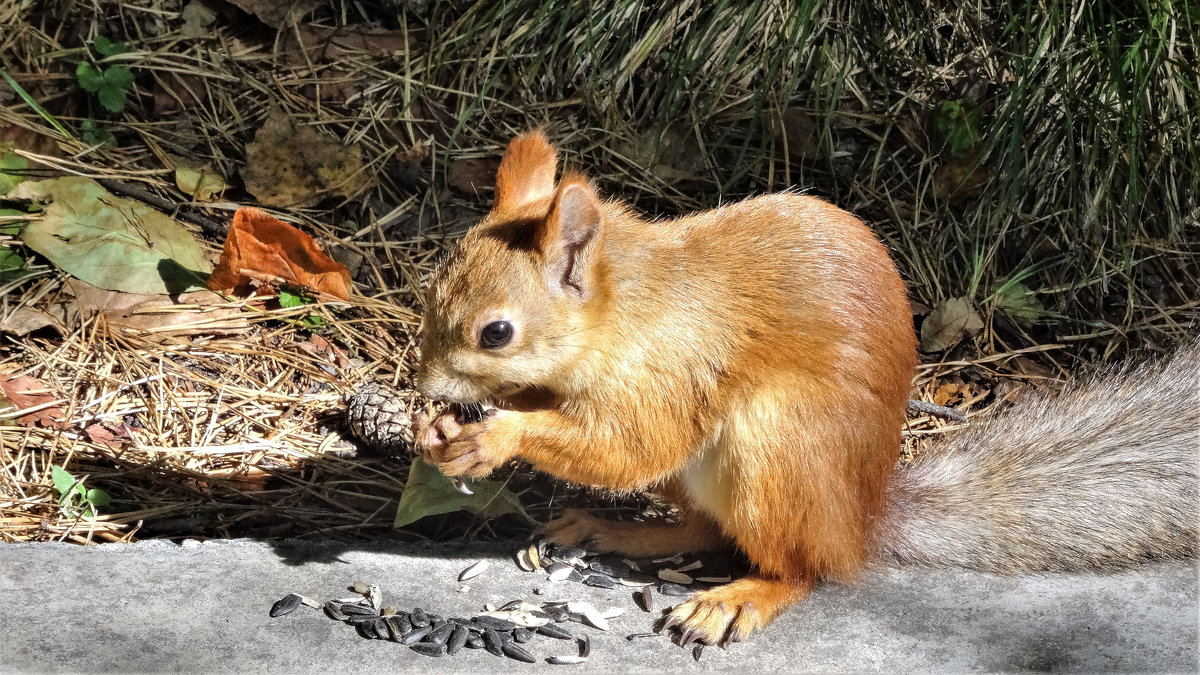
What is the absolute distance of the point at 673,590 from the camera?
2236 mm

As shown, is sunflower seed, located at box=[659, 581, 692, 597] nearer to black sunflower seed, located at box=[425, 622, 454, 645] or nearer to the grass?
black sunflower seed, located at box=[425, 622, 454, 645]

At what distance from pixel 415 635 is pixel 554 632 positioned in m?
0.25

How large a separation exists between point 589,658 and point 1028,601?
→ 0.86m

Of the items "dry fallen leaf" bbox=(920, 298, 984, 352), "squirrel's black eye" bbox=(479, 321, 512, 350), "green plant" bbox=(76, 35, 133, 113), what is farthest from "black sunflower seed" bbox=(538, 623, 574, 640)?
"green plant" bbox=(76, 35, 133, 113)

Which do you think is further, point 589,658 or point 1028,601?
point 1028,601

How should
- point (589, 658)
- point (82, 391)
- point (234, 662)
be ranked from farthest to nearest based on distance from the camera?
point (82, 391)
point (589, 658)
point (234, 662)

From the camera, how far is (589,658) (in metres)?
1.98

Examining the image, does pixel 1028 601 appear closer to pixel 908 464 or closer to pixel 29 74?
pixel 908 464

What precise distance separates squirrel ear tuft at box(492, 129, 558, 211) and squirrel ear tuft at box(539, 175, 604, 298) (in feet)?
0.72

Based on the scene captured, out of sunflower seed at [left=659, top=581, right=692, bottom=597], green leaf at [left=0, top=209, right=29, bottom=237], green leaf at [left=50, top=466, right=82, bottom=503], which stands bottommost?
green leaf at [left=50, top=466, right=82, bottom=503]

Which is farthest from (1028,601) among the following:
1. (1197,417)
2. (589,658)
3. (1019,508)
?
(589,658)

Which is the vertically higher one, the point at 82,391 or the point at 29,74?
the point at 29,74

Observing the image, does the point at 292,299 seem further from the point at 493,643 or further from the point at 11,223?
the point at 493,643

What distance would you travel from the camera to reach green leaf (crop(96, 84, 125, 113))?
3295 mm
